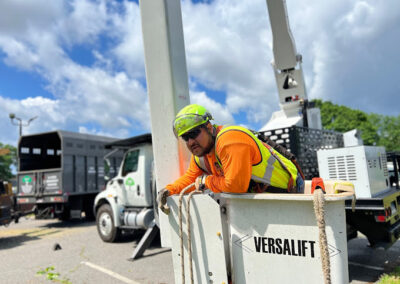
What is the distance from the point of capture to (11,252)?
7074 millimetres

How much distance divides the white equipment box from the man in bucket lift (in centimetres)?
166

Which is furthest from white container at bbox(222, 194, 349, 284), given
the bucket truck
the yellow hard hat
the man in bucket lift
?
the bucket truck

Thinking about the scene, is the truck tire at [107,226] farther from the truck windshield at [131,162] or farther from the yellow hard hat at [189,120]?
the yellow hard hat at [189,120]

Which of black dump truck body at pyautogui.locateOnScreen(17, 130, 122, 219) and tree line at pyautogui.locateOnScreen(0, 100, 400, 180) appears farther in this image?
tree line at pyautogui.locateOnScreen(0, 100, 400, 180)

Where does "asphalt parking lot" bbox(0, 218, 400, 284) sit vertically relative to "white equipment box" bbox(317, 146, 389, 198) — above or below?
below

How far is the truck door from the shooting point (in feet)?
22.5

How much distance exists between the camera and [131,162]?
23.2ft

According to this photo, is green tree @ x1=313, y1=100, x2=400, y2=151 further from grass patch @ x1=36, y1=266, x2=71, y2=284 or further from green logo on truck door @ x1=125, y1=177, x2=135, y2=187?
grass patch @ x1=36, y1=266, x2=71, y2=284

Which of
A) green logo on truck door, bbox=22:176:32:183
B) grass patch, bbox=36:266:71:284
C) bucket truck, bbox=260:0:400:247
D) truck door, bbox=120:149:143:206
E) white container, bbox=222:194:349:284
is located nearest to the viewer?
white container, bbox=222:194:349:284

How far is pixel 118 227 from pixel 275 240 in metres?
5.86

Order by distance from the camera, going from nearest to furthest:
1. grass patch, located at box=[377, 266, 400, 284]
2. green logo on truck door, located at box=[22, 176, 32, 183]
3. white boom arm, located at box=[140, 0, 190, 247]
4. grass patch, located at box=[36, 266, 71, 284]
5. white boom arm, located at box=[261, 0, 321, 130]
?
white boom arm, located at box=[140, 0, 190, 247], grass patch, located at box=[377, 266, 400, 284], grass patch, located at box=[36, 266, 71, 284], white boom arm, located at box=[261, 0, 321, 130], green logo on truck door, located at box=[22, 176, 32, 183]

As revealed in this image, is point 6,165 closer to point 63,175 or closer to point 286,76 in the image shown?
point 63,175

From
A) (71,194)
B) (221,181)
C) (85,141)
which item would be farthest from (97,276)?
(85,141)

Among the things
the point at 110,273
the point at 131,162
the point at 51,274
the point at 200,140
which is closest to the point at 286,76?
the point at 131,162
